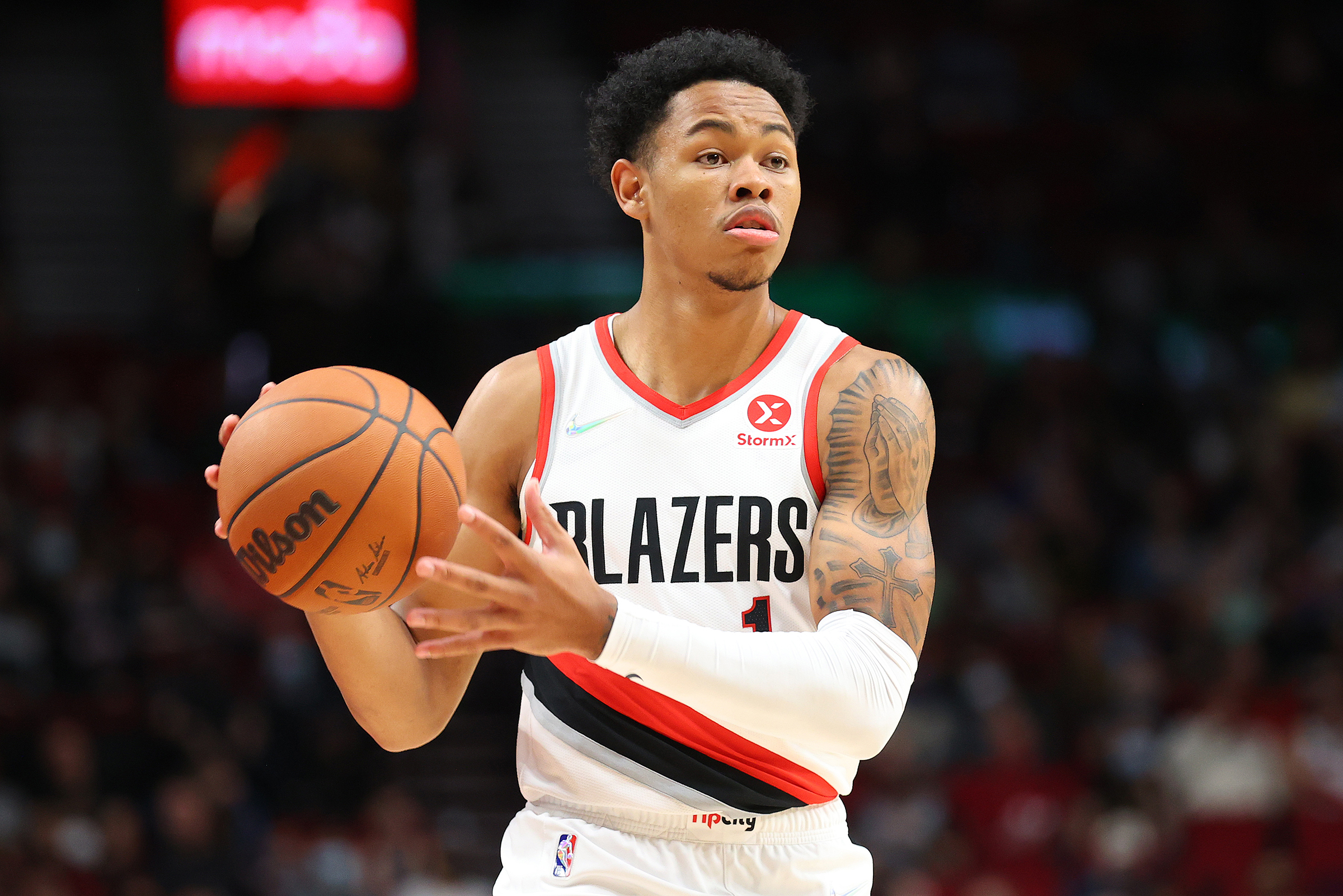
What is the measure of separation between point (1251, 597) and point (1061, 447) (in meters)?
1.81

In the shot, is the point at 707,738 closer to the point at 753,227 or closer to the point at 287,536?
the point at 287,536

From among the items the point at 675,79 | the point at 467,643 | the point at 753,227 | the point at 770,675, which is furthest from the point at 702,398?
the point at 467,643

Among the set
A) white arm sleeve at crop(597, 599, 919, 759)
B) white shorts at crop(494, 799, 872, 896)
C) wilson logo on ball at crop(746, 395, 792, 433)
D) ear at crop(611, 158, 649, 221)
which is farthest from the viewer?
ear at crop(611, 158, 649, 221)

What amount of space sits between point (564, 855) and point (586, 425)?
100 centimetres

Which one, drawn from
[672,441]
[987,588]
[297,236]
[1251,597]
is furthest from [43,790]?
[1251,597]

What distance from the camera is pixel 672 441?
3617 millimetres

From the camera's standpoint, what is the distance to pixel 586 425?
145 inches

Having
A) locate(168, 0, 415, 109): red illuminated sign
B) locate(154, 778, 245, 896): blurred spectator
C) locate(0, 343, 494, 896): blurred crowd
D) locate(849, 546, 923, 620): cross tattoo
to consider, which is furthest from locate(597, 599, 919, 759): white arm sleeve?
locate(168, 0, 415, 109): red illuminated sign

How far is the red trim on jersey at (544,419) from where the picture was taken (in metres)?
3.65

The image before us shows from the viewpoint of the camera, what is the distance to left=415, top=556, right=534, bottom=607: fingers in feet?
8.71

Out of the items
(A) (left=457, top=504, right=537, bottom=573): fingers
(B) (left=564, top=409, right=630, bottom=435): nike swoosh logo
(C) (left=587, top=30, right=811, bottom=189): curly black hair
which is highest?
(C) (left=587, top=30, right=811, bottom=189): curly black hair

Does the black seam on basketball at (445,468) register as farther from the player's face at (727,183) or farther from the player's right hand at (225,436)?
the player's face at (727,183)

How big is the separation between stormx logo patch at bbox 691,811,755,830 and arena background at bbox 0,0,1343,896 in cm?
588

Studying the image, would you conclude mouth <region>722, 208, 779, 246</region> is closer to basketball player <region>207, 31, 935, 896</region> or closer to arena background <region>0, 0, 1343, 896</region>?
basketball player <region>207, 31, 935, 896</region>
